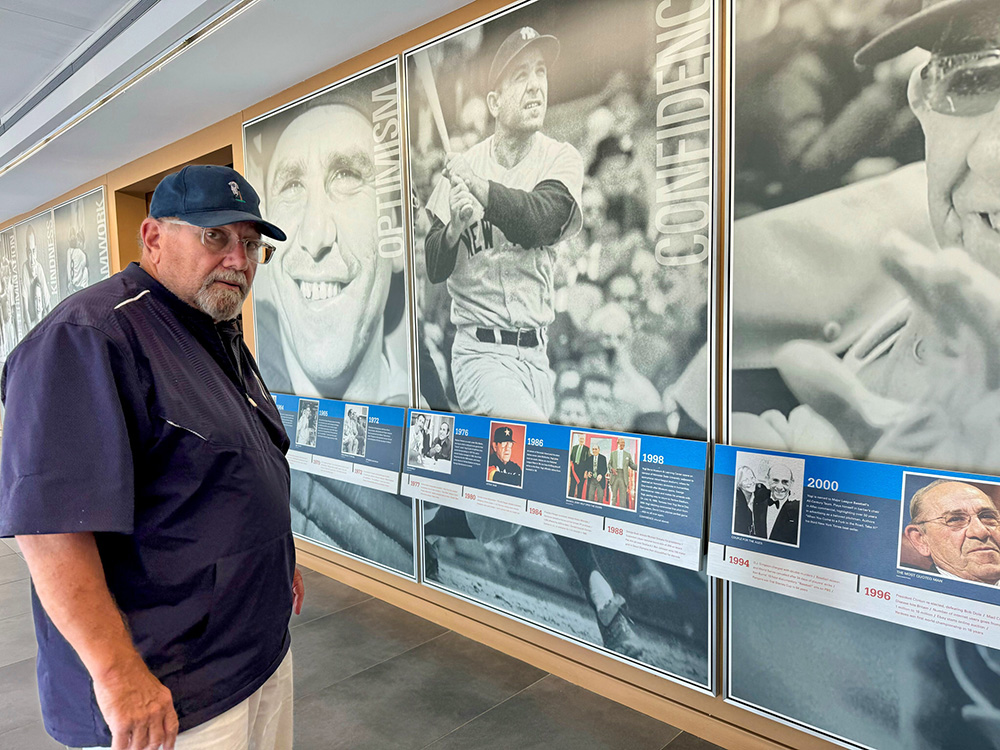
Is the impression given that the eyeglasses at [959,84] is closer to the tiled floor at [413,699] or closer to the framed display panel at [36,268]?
the tiled floor at [413,699]

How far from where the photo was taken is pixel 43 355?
46.8 inches

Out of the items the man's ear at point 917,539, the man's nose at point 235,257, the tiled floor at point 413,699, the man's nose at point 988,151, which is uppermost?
the man's nose at point 988,151

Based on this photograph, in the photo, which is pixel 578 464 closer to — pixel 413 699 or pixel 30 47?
pixel 413 699

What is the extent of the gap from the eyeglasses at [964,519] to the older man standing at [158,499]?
1.68m

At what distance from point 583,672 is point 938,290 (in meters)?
1.89

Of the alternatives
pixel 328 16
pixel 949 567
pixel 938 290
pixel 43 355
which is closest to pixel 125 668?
pixel 43 355

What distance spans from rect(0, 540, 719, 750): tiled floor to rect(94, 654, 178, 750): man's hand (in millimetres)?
1334

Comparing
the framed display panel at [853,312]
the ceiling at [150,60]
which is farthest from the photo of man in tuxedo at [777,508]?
the ceiling at [150,60]

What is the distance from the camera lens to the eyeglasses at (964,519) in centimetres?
168

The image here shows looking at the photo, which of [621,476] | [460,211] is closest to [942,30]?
[621,476]

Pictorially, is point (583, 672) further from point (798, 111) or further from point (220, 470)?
point (798, 111)

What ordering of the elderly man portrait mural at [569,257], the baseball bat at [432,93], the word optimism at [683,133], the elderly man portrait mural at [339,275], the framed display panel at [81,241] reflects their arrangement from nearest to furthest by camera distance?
the word optimism at [683,133]
the elderly man portrait mural at [569,257]
the baseball bat at [432,93]
the elderly man portrait mural at [339,275]
the framed display panel at [81,241]

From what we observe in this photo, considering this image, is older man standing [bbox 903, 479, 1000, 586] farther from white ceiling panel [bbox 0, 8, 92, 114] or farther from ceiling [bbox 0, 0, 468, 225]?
white ceiling panel [bbox 0, 8, 92, 114]

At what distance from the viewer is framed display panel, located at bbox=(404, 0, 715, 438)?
222 centimetres
